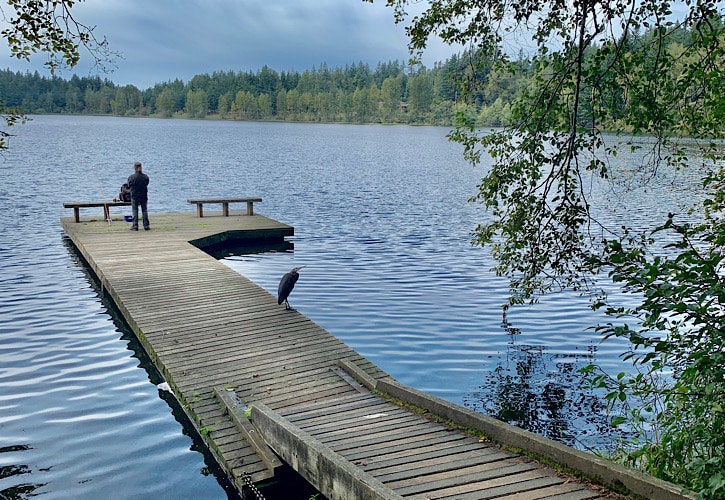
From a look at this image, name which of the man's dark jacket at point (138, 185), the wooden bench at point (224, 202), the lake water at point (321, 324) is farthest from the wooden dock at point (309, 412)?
the wooden bench at point (224, 202)

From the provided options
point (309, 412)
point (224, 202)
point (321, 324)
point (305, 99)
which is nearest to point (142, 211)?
point (224, 202)

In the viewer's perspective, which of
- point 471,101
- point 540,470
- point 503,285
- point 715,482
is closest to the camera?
point 715,482

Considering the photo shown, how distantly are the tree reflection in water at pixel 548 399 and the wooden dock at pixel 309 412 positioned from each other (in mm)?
2062

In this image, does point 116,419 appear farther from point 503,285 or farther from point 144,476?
point 503,285

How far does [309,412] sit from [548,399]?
167 inches

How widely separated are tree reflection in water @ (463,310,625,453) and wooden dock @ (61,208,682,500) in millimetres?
2062

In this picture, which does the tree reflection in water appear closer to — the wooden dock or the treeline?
the wooden dock

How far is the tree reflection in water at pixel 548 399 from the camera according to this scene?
8672mm

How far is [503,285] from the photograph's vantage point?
16.0 metres

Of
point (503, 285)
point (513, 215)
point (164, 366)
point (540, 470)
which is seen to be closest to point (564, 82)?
point (513, 215)

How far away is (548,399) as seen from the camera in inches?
382

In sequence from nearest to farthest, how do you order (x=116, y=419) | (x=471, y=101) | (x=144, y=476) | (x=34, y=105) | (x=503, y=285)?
(x=144, y=476) < (x=471, y=101) < (x=116, y=419) < (x=503, y=285) < (x=34, y=105)

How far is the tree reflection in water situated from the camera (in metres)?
8.67

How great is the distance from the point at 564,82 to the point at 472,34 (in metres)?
1.23
